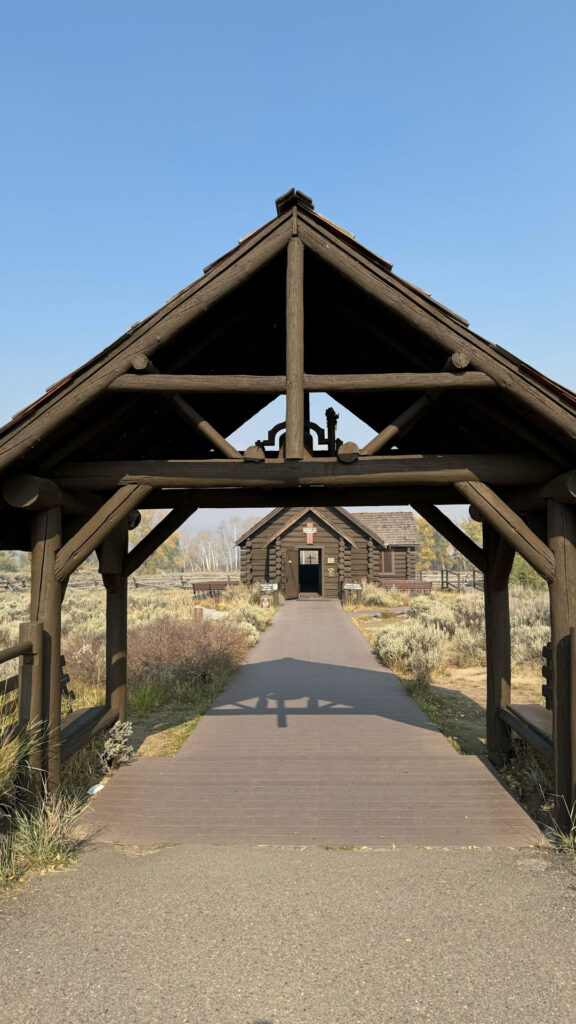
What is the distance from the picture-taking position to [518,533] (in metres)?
5.02

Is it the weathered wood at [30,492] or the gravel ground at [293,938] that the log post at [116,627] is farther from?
the gravel ground at [293,938]

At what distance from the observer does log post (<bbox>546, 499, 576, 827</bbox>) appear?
467 centimetres

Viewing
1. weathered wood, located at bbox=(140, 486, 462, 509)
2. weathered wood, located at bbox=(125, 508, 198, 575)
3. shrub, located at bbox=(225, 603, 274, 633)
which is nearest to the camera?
weathered wood, located at bbox=(140, 486, 462, 509)

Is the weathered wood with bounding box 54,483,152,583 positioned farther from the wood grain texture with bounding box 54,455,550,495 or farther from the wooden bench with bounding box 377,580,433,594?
the wooden bench with bounding box 377,580,433,594

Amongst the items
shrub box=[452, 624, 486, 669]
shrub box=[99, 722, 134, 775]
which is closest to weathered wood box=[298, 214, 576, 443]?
shrub box=[99, 722, 134, 775]

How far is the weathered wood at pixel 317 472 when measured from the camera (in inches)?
210

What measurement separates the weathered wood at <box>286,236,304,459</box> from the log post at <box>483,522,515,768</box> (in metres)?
2.72

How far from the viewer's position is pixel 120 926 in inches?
142

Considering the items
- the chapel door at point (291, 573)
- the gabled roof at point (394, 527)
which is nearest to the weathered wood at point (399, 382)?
the chapel door at point (291, 573)

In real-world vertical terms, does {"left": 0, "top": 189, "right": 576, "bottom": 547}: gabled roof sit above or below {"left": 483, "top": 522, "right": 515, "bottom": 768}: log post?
above

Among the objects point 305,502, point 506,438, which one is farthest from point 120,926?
point 506,438

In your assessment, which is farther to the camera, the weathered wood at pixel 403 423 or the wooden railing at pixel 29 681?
the weathered wood at pixel 403 423

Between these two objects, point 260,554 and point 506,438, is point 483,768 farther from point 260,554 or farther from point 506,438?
point 260,554

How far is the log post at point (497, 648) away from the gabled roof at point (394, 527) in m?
24.7
